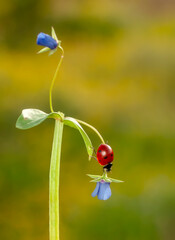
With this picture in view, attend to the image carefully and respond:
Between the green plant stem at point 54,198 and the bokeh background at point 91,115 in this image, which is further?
the bokeh background at point 91,115

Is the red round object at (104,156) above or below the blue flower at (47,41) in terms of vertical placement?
below

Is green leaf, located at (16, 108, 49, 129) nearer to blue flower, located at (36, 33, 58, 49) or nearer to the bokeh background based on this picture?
blue flower, located at (36, 33, 58, 49)

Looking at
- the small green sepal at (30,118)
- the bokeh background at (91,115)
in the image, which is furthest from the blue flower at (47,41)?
the bokeh background at (91,115)

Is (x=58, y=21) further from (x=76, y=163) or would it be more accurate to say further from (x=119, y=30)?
(x=76, y=163)

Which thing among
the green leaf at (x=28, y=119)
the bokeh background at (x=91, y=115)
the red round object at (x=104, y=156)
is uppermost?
the bokeh background at (x=91, y=115)

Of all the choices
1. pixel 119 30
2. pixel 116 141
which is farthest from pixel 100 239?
pixel 119 30

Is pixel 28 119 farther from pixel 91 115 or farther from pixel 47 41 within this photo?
pixel 91 115

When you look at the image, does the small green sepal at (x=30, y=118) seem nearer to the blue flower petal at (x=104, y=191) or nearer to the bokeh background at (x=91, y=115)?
the blue flower petal at (x=104, y=191)
